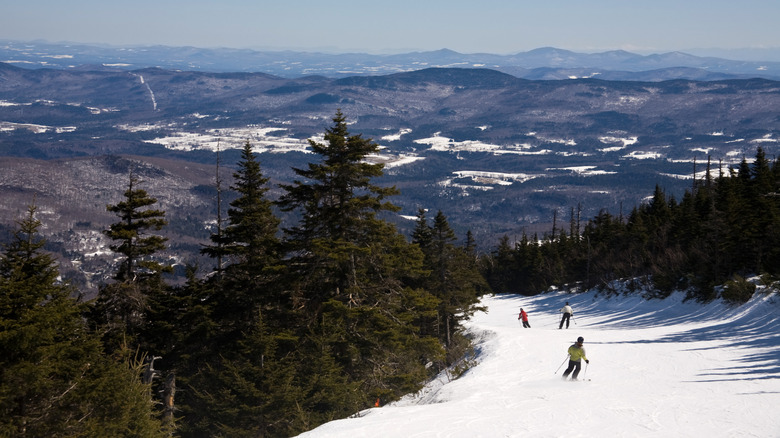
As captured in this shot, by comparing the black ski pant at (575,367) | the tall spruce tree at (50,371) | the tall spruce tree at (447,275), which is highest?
the tall spruce tree at (50,371)

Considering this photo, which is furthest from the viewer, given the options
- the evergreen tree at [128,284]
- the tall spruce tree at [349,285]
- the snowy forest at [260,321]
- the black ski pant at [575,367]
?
the evergreen tree at [128,284]

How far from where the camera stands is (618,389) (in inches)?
680

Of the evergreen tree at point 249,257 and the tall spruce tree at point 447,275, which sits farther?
the tall spruce tree at point 447,275

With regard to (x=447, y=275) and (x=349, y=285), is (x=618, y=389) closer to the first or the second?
(x=349, y=285)

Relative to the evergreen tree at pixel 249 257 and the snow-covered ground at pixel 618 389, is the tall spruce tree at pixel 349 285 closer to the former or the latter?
the evergreen tree at pixel 249 257

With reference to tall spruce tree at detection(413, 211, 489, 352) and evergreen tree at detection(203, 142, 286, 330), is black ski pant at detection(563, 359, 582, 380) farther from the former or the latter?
tall spruce tree at detection(413, 211, 489, 352)

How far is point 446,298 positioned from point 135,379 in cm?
1976

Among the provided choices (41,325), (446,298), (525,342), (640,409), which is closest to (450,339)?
(446,298)

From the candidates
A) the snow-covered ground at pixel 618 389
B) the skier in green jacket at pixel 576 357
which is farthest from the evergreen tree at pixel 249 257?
the skier in green jacket at pixel 576 357

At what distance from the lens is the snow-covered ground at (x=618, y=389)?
544 inches

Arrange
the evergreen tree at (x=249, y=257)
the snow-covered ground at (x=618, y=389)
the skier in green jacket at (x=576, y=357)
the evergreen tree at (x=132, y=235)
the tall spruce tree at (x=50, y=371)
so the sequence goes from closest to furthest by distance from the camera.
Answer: the snow-covered ground at (x=618, y=389), the tall spruce tree at (x=50, y=371), the skier in green jacket at (x=576, y=357), the evergreen tree at (x=132, y=235), the evergreen tree at (x=249, y=257)

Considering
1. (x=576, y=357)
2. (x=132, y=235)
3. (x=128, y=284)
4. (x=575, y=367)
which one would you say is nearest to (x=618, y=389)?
(x=576, y=357)

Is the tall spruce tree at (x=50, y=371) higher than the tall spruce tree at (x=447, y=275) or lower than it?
higher

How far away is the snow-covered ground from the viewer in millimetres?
13812
